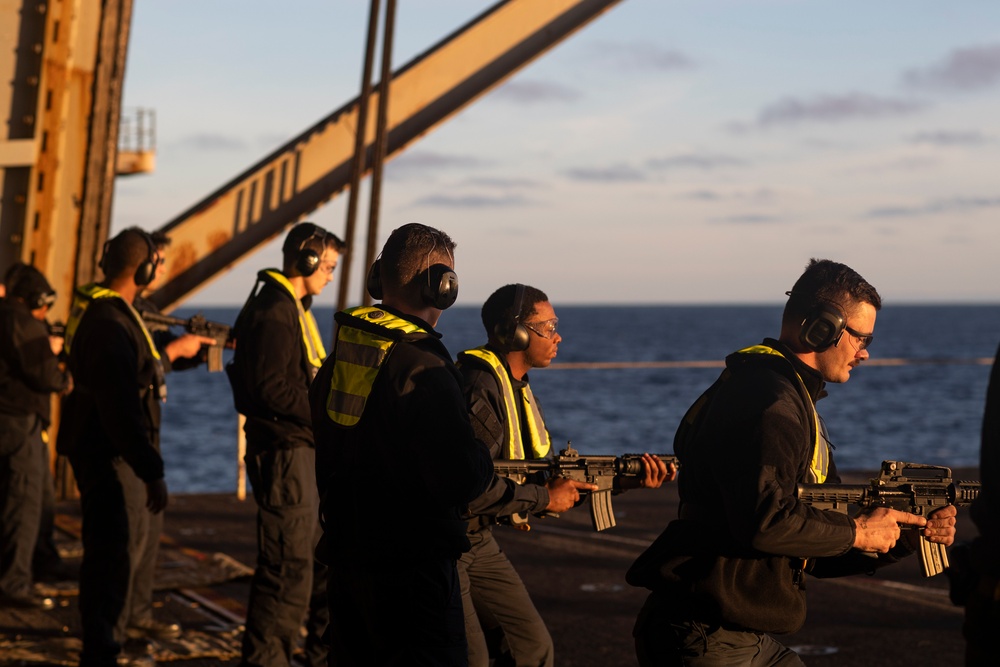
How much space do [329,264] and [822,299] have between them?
10.8 feet

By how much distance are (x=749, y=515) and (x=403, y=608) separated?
3.72ft

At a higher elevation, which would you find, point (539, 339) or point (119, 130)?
point (119, 130)

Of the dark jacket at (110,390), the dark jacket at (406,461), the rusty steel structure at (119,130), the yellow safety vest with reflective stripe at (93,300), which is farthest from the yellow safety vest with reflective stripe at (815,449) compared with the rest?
the rusty steel structure at (119,130)

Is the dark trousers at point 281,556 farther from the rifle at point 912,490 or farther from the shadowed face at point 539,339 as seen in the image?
the rifle at point 912,490

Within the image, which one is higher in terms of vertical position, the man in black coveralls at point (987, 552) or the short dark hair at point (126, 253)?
the short dark hair at point (126, 253)

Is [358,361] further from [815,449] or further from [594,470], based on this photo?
[815,449]

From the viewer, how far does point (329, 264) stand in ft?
22.5

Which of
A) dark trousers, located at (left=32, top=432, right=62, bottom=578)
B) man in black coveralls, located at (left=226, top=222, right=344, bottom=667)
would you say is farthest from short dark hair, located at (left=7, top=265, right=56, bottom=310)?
man in black coveralls, located at (left=226, top=222, right=344, bottom=667)

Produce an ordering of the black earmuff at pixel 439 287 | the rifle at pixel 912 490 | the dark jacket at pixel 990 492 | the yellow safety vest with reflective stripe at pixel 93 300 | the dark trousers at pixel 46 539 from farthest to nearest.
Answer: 1. the dark trousers at pixel 46 539
2. the yellow safety vest with reflective stripe at pixel 93 300
3. the black earmuff at pixel 439 287
4. the rifle at pixel 912 490
5. the dark jacket at pixel 990 492

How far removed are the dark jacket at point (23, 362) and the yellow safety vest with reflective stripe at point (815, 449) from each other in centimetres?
567

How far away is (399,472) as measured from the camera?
4.14 meters

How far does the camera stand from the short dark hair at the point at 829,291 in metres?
4.19

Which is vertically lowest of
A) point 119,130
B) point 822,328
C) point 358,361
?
point 358,361

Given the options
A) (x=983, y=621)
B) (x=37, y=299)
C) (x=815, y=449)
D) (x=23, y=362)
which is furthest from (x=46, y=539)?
(x=983, y=621)
